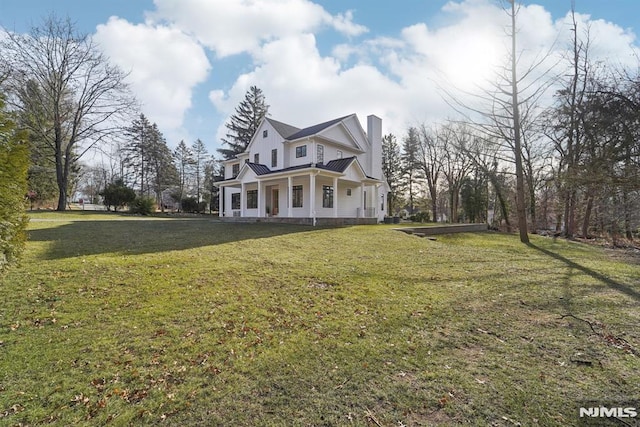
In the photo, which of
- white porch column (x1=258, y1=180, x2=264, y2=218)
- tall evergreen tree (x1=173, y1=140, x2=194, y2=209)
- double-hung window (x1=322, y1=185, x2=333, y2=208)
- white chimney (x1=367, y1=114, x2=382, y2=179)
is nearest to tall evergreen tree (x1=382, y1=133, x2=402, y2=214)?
white chimney (x1=367, y1=114, x2=382, y2=179)

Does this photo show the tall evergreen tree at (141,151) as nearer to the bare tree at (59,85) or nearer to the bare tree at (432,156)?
the bare tree at (59,85)

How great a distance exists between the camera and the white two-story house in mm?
18250

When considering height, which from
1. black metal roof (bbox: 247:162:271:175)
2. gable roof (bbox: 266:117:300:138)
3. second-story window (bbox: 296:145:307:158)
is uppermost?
gable roof (bbox: 266:117:300:138)

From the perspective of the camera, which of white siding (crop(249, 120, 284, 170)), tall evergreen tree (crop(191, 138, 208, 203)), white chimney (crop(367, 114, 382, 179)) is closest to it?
white siding (crop(249, 120, 284, 170))

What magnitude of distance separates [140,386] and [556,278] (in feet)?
27.4

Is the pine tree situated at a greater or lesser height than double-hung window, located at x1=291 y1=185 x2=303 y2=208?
greater

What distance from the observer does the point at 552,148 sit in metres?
21.3

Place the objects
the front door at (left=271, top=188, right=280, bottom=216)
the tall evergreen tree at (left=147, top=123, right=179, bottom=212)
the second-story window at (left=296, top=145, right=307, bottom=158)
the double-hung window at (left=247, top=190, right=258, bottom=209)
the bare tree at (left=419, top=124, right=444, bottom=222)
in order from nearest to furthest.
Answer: the second-story window at (left=296, top=145, right=307, bottom=158)
the front door at (left=271, top=188, right=280, bottom=216)
the double-hung window at (left=247, top=190, right=258, bottom=209)
the bare tree at (left=419, top=124, right=444, bottom=222)
the tall evergreen tree at (left=147, top=123, right=179, bottom=212)

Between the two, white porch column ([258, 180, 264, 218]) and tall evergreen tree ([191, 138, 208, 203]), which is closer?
white porch column ([258, 180, 264, 218])

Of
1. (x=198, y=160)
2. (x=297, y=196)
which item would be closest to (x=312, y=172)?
(x=297, y=196)

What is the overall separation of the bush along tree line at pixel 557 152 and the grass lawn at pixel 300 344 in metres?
5.60

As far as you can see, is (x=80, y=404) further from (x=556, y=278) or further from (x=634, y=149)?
(x=634, y=149)

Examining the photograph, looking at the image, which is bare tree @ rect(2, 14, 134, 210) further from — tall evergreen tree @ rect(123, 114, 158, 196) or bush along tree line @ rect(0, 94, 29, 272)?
bush along tree line @ rect(0, 94, 29, 272)

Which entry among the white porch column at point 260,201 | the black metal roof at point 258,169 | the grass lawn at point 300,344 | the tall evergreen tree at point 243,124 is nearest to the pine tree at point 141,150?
the tall evergreen tree at point 243,124
